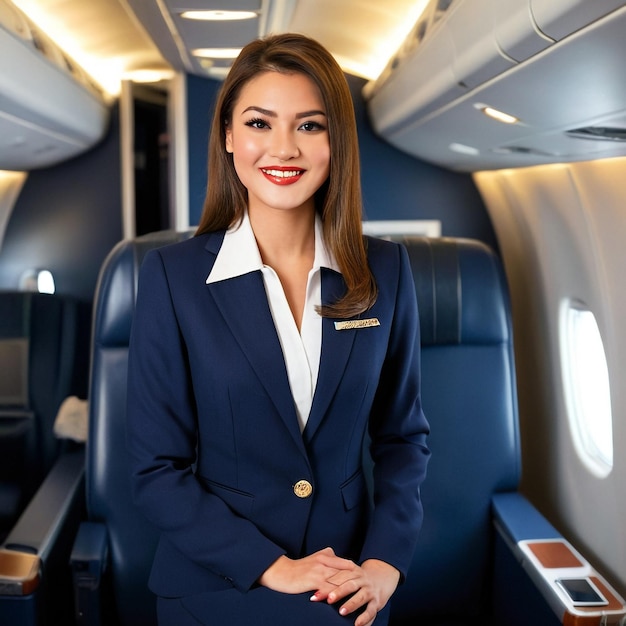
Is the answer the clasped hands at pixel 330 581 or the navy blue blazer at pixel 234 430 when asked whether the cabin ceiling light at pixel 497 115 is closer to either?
the navy blue blazer at pixel 234 430

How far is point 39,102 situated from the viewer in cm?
235

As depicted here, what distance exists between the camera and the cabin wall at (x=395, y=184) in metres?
3.41

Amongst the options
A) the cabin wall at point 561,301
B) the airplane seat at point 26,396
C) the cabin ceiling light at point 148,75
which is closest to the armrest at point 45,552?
the airplane seat at point 26,396

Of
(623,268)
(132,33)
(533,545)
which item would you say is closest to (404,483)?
(533,545)

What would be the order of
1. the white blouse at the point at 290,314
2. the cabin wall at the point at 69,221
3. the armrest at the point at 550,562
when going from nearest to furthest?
the white blouse at the point at 290,314
the armrest at the point at 550,562
the cabin wall at the point at 69,221

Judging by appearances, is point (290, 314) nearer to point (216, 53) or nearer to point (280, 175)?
point (280, 175)

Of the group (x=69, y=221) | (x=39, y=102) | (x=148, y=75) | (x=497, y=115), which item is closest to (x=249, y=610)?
(x=497, y=115)

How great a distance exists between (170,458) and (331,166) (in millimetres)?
677

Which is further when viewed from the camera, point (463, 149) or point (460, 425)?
point (463, 149)

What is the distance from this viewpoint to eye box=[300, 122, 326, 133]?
1.58 meters

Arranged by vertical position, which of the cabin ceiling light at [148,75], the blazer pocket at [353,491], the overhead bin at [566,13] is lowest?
the blazer pocket at [353,491]

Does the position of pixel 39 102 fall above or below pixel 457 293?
above

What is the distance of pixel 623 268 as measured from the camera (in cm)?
203

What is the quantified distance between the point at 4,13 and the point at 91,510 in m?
1.29
